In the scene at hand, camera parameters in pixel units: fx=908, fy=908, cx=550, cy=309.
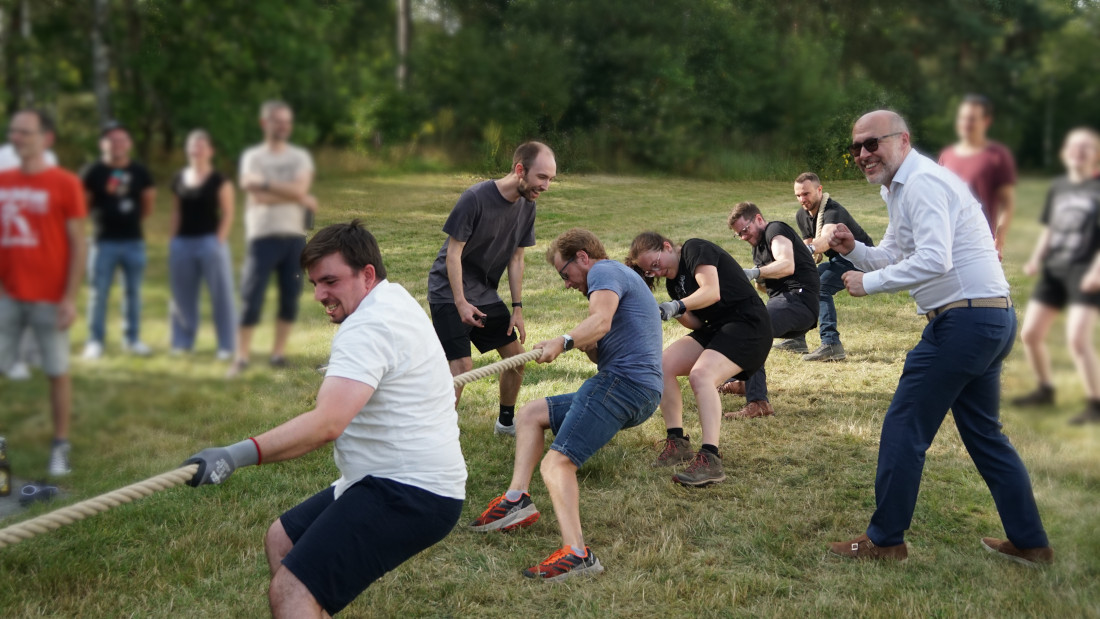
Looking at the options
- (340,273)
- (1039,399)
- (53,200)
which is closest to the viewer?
(53,200)

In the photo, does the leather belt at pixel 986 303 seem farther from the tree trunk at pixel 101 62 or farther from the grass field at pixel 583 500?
the tree trunk at pixel 101 62

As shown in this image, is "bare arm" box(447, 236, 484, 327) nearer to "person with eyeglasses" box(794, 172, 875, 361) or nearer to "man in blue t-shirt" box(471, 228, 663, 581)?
"man in blue t-shirt" box(471, 228, 663, 581)

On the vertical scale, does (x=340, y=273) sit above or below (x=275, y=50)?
below

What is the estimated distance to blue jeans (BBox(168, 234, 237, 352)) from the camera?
1.28 meters

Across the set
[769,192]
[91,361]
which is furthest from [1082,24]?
[91,361]

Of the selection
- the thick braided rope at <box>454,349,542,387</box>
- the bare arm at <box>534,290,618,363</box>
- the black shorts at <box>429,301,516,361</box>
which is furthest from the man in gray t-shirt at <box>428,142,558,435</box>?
the bare arm at <box>534,290,618,363</box>

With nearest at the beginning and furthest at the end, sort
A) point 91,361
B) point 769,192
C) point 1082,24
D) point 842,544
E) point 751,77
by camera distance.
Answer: point 91,361 < point 1082,24 < point 751,77 < point 769,192 < point 842,544

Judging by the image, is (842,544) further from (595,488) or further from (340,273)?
(340,273)

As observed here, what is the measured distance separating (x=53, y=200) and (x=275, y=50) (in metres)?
0.40

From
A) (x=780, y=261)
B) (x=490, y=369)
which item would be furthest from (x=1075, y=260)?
(x=780, y=261)

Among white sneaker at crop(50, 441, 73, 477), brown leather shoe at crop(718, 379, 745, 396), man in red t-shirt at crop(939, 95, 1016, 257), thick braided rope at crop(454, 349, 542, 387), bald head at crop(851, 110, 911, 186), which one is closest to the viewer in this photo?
white sneaker at crop(50, 441, 73, 477)

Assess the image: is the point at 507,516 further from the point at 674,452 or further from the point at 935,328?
the point at 935,328

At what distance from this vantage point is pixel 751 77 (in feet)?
9.93

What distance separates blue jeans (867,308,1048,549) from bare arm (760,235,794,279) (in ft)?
7.34
